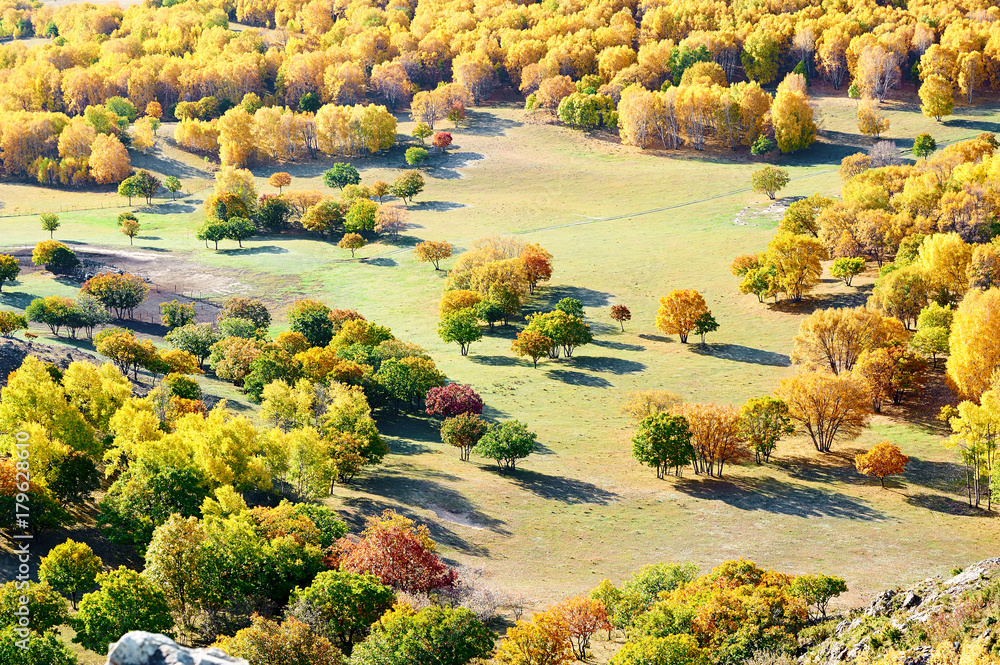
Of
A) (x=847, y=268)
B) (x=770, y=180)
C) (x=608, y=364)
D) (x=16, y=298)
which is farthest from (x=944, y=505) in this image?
(x=16, y=298)

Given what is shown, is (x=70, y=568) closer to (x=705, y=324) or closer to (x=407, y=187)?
(x=705, y=324)

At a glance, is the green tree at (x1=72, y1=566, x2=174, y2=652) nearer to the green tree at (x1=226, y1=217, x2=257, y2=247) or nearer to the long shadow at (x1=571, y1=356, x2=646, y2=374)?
the long shadow at (x1=571, y1=356, x2=646, y2=374)

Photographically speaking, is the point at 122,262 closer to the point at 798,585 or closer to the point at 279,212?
the point at 279,212

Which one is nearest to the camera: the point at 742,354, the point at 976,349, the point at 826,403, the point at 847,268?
the point at 826,403

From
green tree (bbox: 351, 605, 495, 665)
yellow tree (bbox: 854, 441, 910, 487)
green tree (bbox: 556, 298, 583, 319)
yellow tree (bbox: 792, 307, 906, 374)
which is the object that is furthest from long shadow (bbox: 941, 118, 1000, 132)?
green tree (bbox: 351, 605, 495, 665)

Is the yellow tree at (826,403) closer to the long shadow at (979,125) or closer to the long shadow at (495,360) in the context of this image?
the long shadow at (495,360)

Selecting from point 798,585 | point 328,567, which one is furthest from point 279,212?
point 798,585
